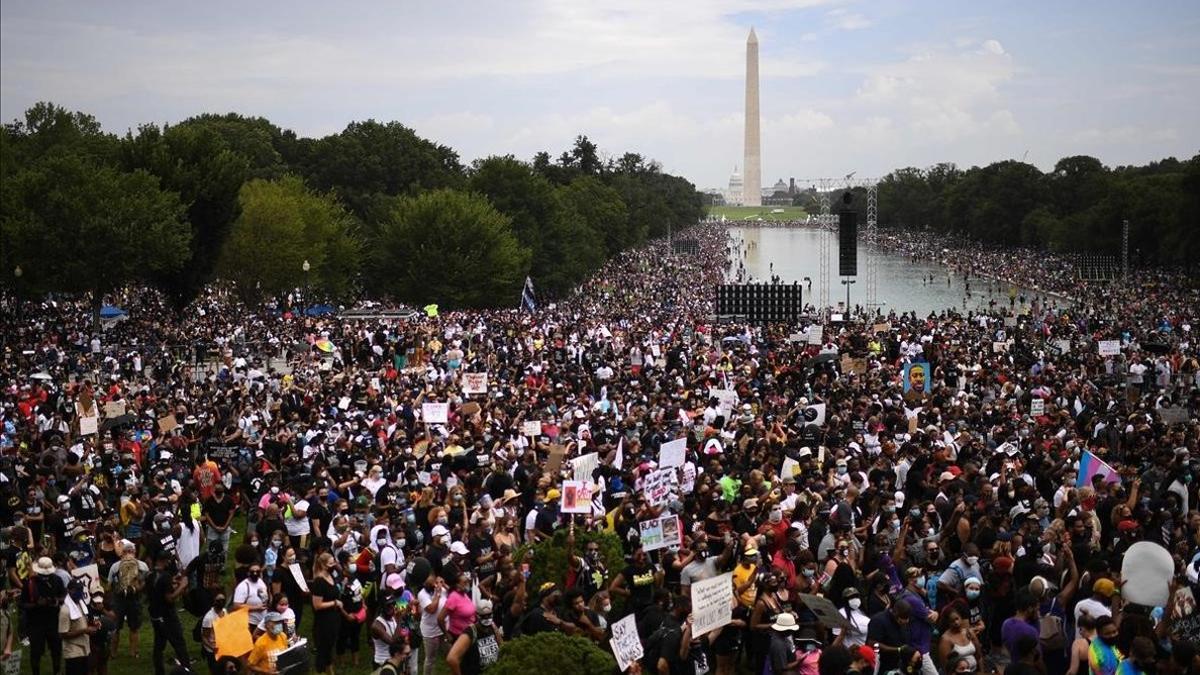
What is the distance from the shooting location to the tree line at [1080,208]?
3489 inches

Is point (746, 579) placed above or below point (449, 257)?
below

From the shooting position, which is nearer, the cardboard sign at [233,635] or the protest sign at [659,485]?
the cardboard sign at [233,635]

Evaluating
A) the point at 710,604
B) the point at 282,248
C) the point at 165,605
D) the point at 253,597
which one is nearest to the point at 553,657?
the point at 710,604

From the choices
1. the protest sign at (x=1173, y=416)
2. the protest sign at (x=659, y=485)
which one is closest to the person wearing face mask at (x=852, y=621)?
the protest sign at (x=659, y=485)

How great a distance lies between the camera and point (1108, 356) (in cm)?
3394

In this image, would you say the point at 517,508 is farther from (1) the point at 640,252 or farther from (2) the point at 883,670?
(1) the point at 640,252

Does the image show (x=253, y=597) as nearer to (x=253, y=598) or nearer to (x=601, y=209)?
(x=253, y=598)

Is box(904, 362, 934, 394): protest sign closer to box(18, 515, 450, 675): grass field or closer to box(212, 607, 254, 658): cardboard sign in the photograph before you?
box(18, 515, 450, 675): grass field

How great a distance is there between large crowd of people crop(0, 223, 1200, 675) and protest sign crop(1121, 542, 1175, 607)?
0.10 feet

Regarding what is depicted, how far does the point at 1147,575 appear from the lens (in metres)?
11.3

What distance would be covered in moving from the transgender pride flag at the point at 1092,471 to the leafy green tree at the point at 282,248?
47703 millimetres

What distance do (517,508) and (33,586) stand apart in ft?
20.3

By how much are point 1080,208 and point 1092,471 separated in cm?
12556

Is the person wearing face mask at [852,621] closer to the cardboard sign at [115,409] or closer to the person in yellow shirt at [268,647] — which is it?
the person in yellow shirt at [268,647]
